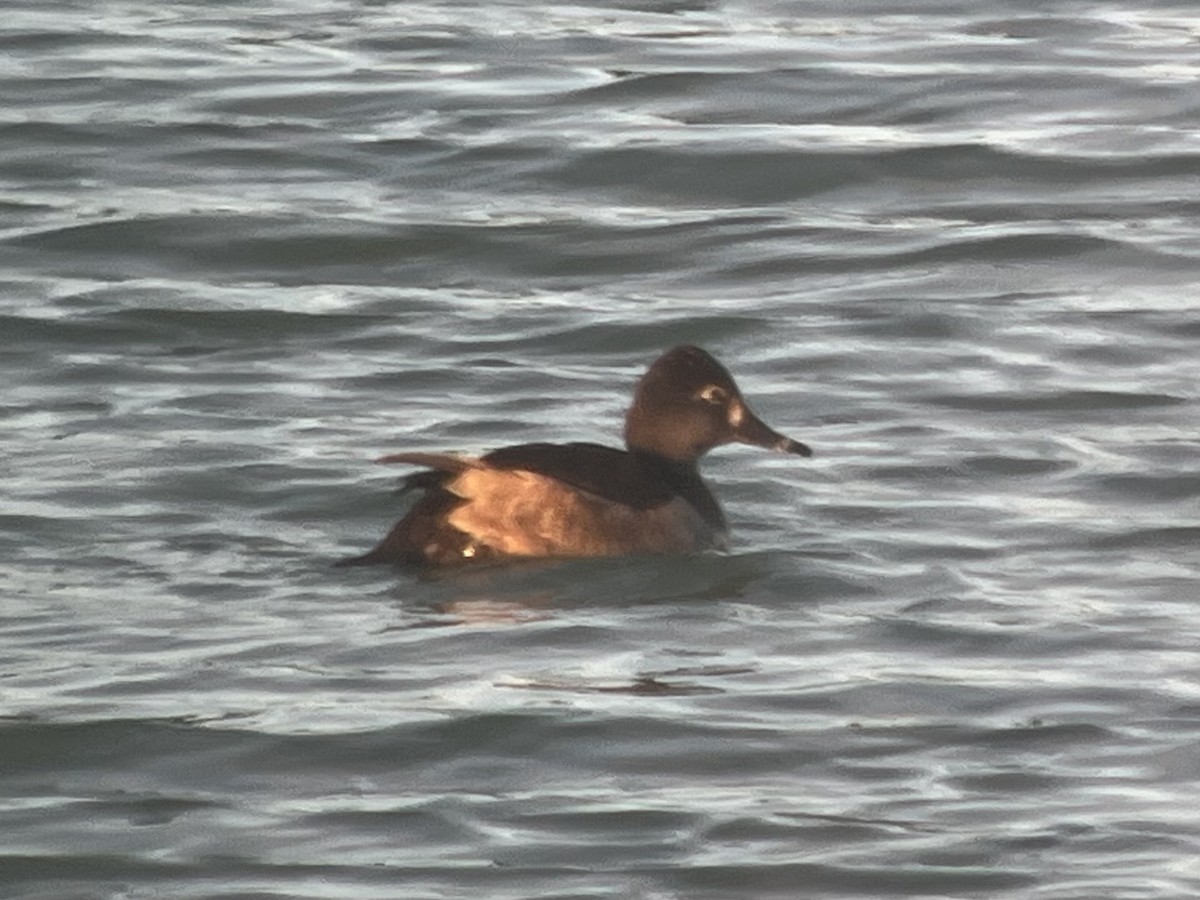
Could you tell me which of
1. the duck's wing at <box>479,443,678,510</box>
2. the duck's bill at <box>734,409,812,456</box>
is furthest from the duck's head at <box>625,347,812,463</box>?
the duck's wing at <box>479,443,678,510</box>

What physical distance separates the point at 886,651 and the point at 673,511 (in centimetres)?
131

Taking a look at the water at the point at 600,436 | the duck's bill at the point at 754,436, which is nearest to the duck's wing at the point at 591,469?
the water at the point at 600,436

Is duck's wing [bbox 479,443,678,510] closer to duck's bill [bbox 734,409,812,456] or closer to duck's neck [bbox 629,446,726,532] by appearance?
duck's neck [bbox 629,446,726,532]

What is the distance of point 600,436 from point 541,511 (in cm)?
186

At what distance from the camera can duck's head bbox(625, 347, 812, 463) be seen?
38.0 feet

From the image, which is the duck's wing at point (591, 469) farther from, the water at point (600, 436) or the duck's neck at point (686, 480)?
the water at point (600, 436)

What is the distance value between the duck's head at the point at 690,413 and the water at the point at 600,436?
305 mm

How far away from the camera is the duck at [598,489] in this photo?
10883 millimetres

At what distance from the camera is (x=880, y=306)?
48.1 feet

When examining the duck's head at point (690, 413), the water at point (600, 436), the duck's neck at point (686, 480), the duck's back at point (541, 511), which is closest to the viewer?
the water at point (600, 436)

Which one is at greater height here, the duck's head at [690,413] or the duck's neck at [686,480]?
the duck's head at [690,413]

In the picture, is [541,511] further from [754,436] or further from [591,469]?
[754,436]

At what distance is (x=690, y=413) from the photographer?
38.1ft

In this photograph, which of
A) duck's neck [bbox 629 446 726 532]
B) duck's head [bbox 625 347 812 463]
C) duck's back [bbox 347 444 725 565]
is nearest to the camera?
duck's back [bbox 347 444 725 565]
